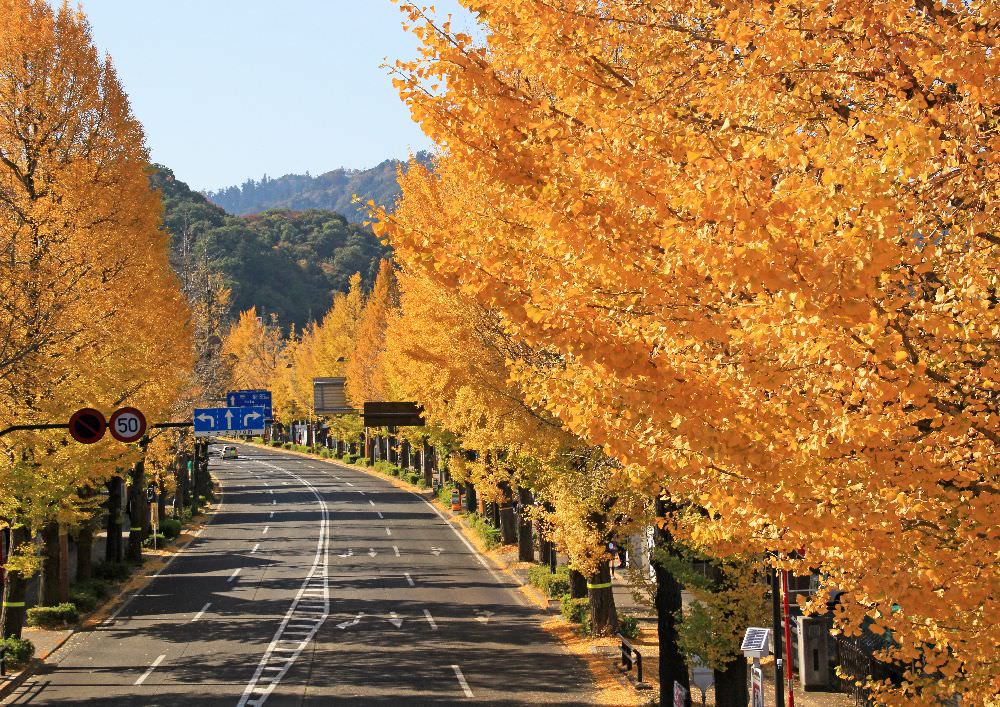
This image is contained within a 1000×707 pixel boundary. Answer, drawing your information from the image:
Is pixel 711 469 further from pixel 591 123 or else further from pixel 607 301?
pixel 591 123

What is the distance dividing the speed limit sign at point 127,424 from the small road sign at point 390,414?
8.82 m

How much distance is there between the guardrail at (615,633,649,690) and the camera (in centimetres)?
2081

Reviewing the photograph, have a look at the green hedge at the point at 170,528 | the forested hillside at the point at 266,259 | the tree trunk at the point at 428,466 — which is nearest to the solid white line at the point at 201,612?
the green hedge at the point at 170,528

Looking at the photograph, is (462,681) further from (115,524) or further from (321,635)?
(115,524)

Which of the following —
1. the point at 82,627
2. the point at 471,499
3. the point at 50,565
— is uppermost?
the point at 50,565

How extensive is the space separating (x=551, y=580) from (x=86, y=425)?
17698 mm

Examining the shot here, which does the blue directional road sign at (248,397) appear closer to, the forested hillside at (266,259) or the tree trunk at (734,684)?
the tree trunk at (734,684)

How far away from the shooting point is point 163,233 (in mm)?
34719

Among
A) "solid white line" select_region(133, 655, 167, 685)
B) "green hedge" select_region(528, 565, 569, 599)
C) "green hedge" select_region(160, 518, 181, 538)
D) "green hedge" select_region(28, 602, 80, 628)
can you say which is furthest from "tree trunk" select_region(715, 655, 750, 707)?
"green hedge" select_region(160, 518, 181, 538)

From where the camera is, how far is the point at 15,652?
23.0 m

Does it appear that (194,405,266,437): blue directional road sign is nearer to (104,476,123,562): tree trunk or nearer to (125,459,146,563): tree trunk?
(104,476,123,562): tree trunk

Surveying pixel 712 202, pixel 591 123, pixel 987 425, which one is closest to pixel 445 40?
pixel 591 123

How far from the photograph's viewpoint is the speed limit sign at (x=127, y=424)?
17.8 meters

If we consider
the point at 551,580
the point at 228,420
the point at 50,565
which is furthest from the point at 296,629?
the point at 228,420
